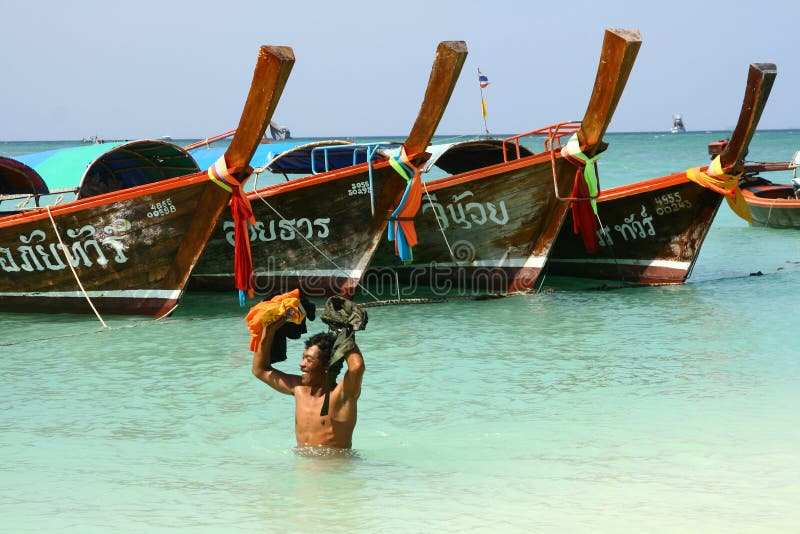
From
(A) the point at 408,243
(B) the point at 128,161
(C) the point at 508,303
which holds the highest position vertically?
(B) the point at 128,161

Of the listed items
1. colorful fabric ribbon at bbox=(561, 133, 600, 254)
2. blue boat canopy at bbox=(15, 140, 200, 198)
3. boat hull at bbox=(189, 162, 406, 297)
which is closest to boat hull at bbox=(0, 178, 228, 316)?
boat hull at bbox=(189, 162, 406, 297)

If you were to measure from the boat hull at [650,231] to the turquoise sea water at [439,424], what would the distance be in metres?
0.95

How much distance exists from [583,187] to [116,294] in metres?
4.82

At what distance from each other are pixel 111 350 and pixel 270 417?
8.88ft

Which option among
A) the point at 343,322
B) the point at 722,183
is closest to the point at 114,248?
the point at 343,322

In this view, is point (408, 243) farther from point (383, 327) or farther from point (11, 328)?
point (11, 328)

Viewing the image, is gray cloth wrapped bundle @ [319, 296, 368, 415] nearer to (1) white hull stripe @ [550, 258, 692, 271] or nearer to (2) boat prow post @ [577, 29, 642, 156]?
(2) boat prow post @ [577, 29, 642, 156]

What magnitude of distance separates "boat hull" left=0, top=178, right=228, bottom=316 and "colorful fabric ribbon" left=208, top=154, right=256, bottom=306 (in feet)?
0.38

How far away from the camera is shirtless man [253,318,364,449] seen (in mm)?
5164

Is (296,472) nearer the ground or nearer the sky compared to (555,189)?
nearer the ground

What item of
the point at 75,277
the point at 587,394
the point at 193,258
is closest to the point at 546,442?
the point at 587,394

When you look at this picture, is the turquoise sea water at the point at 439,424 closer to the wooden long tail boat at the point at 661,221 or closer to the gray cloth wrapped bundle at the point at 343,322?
the gray cloth wrapped bundle at the point at 343,322

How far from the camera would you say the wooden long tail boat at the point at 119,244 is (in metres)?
9.44

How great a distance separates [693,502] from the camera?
4.98m
